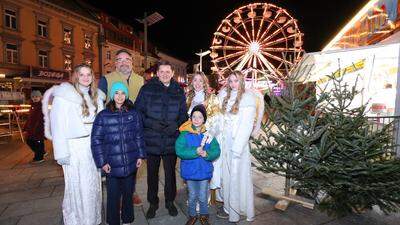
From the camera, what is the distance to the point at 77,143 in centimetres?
360

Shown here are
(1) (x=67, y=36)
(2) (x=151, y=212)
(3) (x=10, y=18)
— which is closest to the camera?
(2) (x=151, y=212)

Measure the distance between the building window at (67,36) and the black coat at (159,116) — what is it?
2985 cm

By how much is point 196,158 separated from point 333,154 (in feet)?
6.05

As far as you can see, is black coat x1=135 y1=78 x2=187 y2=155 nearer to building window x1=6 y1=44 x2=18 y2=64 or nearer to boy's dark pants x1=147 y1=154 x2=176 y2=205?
boy's dark pants x1=147 y1=154 x2=176 y2=205

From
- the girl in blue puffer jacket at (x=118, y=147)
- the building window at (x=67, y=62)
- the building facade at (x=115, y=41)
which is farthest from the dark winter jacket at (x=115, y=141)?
the building window at (x=67, y=62)

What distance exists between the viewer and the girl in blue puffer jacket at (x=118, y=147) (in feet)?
11.8

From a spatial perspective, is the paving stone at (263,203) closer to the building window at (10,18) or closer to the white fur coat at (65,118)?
the white fur coat at (65,118)

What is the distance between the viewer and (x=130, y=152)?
3.74 m

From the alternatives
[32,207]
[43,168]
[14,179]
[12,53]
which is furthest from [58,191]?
[12,53]

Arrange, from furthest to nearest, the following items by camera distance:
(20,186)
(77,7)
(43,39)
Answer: (77,7) < (43,39) < (20,186)

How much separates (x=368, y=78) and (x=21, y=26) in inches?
1077

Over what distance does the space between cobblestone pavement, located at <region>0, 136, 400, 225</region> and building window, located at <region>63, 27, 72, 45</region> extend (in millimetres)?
26576

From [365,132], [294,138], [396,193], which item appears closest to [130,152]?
[294,138]

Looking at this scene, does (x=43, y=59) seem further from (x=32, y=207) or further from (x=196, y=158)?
(x=196, y=158)
